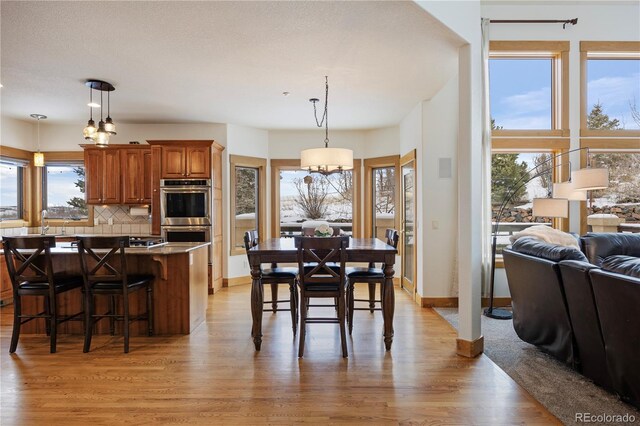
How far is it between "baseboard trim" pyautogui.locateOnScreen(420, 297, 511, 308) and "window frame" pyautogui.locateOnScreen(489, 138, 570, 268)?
442 mm

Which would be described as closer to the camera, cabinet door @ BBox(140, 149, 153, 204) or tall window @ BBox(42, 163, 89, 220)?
cabinet door @ BBox(140, 149, 153, 204)

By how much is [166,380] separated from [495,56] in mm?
5294

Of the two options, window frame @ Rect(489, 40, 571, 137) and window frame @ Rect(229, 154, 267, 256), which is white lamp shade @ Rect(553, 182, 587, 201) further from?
window frame @ Rect(229, 154, 267, 256)

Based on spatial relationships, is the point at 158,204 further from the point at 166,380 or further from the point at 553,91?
the point at 553,91

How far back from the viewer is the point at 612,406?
2.23 m

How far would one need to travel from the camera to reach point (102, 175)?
18.6 feet

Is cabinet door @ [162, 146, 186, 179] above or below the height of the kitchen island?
above

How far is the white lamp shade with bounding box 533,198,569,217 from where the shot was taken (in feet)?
13.0

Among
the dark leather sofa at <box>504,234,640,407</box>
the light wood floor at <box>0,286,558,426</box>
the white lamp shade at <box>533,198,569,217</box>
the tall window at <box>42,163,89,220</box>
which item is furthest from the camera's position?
the tall window at <box>42,163,89,220</box>

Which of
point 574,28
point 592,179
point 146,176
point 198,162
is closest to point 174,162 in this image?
→ point 198,162

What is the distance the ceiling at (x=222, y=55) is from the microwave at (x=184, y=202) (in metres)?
1.08

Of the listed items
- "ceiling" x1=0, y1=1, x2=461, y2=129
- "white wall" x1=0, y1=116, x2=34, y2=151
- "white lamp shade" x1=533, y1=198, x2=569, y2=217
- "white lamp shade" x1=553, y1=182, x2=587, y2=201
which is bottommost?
"white lamp shade" x1=533, y1=198, x2=569, y2=217

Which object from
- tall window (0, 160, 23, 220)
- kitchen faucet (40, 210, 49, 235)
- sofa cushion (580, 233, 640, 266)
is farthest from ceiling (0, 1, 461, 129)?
sofa cushion (580, 233, 640, 266)

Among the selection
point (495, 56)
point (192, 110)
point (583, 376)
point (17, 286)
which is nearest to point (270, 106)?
point (192, 110)
